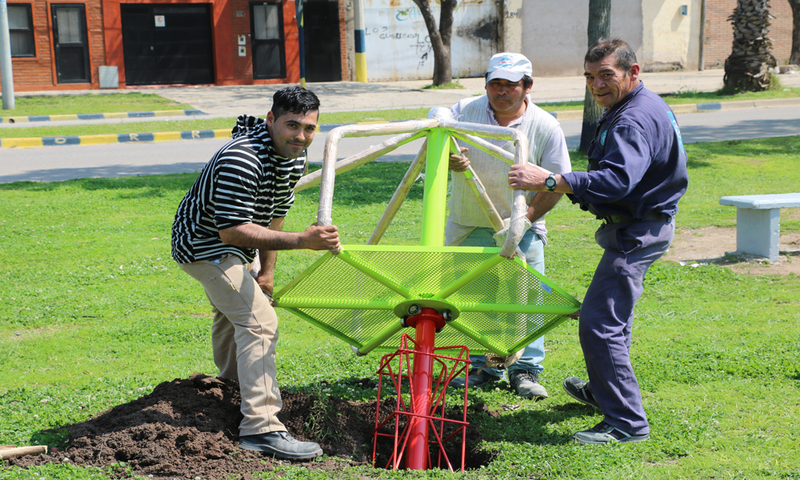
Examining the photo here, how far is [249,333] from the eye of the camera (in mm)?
3709

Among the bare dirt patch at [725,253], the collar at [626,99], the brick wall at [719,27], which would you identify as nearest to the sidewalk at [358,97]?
the brick wall at [719,27]

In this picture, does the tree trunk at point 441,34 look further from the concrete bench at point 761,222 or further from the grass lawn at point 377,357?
the concrete bench at point 761,222

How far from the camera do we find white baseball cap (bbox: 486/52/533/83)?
13.7 feet

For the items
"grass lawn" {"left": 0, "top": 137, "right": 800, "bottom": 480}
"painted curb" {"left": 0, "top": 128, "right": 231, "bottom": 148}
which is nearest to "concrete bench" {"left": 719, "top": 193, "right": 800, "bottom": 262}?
"grass lawn" {"left": 0, "top": 137, "right": 800, "bottom": 480}

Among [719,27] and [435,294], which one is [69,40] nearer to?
[435,294]

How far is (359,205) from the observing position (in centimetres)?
930

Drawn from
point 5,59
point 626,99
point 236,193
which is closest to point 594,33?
point 626,99

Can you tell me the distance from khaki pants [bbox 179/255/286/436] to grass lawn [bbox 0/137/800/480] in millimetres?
305

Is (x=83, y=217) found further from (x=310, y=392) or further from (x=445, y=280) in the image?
(x=445, y=280)

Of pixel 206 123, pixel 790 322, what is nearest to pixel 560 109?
pixel 206 123

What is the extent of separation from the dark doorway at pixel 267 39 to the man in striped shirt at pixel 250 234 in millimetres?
22813

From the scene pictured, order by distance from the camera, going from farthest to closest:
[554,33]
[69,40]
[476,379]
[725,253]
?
[554,33]
[69,40]
[725,253]
[476,379]

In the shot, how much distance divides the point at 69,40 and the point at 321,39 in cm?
801

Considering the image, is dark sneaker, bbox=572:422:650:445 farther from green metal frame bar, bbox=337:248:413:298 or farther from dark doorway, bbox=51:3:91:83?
dark doorway, bbox=51:3:91:83
